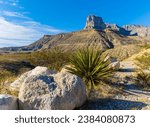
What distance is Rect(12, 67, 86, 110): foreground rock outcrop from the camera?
8.27 metres

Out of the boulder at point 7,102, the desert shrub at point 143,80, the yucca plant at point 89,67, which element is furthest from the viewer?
the desert shrub at point 143,80

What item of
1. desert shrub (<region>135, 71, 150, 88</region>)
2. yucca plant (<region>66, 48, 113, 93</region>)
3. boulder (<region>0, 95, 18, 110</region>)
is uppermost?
yucca plant (<region>66, 48, 113, 93</region>)

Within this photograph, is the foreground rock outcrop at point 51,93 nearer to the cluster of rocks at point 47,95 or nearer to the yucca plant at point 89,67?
the cluster of rocks at point 47,95

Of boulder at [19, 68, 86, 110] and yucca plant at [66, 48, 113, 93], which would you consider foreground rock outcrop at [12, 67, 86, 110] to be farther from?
yucca plant at [66, 48, 113, 93]

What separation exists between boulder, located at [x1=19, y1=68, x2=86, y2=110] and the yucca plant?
2782 millimetres

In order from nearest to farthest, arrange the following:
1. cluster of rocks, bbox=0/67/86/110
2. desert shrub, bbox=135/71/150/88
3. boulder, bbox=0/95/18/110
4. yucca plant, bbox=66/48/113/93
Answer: boulder, bbox=0/95/18/110, cluster of rocks, bbox=0/67/86/110, yucca plant, bbox=66/48/113/93, desert shrub, bbox=135/71/150/88

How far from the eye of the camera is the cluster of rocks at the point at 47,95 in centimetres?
821

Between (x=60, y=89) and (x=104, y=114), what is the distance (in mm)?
2383

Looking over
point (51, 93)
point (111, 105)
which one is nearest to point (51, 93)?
point (51, 93)

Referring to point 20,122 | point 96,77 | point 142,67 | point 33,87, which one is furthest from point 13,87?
point 142,67

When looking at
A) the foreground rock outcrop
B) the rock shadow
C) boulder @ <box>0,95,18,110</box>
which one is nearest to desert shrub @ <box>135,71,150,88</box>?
the rock shadow

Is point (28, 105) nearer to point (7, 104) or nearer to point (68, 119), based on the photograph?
point (7, 104)

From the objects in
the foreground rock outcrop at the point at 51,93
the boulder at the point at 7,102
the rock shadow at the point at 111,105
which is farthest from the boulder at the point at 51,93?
the rock shadow at the point at 111,105

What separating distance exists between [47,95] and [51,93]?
0.41 ft
